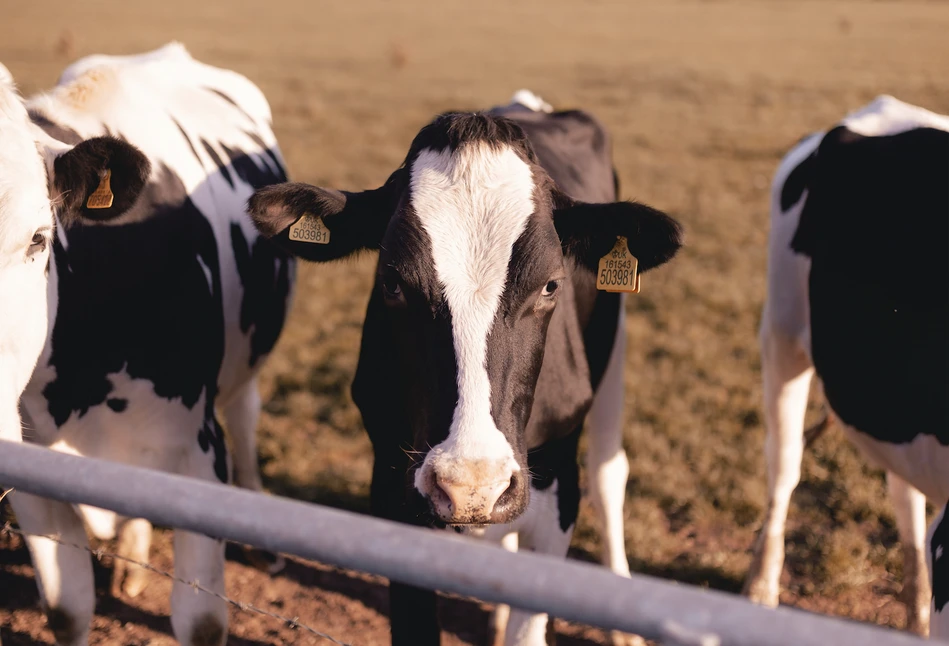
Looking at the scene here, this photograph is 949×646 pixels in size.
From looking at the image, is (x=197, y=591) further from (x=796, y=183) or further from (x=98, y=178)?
(x=796, y=183)

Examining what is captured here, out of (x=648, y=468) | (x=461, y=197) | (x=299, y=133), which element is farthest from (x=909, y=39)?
(x=461, y=197)

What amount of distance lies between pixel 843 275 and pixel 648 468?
1815 millimetres

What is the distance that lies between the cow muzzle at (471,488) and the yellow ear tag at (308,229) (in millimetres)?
869

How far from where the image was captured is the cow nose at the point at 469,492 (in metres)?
2.02

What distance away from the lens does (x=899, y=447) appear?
3184mm

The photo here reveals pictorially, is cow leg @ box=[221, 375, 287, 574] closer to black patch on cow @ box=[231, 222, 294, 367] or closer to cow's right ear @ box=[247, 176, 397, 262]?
black patch on cow @ box=[231, 222, 294, 367]

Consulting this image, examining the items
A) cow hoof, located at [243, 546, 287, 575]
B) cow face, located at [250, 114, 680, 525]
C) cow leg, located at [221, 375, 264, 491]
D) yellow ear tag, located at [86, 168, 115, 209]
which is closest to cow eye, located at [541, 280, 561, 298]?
cow face, located at [250, 114, 680, 525]

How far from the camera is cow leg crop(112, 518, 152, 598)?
3723mm

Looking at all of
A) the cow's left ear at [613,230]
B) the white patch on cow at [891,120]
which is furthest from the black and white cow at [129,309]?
the white patch on cow at [891,120]

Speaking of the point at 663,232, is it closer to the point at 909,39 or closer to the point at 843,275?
the point at 843,275

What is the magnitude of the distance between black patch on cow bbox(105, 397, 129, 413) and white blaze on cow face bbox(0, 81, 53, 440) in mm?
470

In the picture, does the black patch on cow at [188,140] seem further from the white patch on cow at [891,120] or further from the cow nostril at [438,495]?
the white patch on cow at [891,120]

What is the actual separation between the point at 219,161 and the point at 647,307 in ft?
14.2

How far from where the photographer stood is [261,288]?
3.88m
